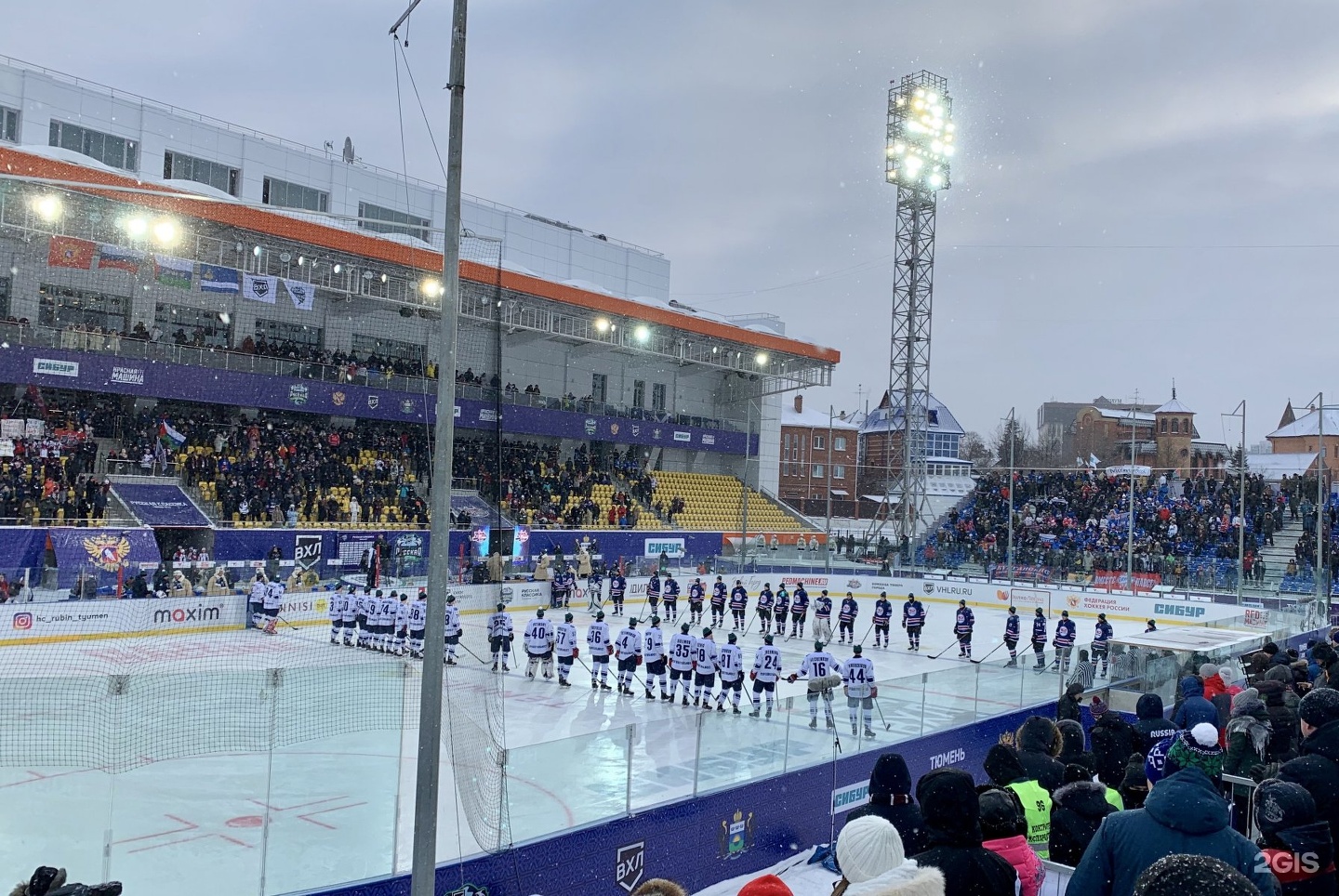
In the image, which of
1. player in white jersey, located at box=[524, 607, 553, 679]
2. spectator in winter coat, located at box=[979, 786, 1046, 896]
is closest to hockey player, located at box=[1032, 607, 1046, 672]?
player in white jersey, located at box=[524, 607, 553, 679]

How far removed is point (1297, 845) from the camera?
394 cm

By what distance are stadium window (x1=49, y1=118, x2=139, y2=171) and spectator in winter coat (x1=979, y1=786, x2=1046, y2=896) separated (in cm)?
2975

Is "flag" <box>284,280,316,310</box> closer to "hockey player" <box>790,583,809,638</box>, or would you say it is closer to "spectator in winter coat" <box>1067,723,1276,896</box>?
"hockey player" <box>790,583,809,638</box>

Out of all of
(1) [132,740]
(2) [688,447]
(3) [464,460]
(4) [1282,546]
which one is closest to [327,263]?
(3) [464,460]

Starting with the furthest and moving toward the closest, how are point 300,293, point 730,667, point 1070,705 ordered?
point 300,293, point 730,667, point 1070,705

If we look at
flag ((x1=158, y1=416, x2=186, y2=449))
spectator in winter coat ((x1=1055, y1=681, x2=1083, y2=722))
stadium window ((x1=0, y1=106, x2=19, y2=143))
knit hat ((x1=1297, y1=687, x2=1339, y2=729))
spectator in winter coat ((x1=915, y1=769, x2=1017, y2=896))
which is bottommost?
spectator in winter coat ((x1=1055, y1=681, x2=1083, y2=722))

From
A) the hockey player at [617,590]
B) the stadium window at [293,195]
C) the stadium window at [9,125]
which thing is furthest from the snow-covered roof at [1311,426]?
the stadium window at [9,125]

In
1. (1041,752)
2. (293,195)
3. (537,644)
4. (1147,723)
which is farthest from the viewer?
(293,195)

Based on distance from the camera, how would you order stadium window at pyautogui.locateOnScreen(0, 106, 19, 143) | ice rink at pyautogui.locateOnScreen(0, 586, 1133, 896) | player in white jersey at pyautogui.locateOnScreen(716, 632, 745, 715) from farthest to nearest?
stadium window at pyautogui.locateOnScreen(0, 106, 19, 143) < player in white jersey at pyautogui.locateOnScreen(716, 632, 745, 715) < ice rink at pyautogui.locateOnScreen(0, 586, 1133, 896)

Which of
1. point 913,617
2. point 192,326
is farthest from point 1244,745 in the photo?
point 192,326

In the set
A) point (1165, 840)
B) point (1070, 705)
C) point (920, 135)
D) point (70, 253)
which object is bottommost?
point (1070, 705)

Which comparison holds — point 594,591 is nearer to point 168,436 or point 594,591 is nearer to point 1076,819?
point 168,436

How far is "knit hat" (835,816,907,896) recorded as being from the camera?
3004 mm

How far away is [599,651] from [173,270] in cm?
1528
